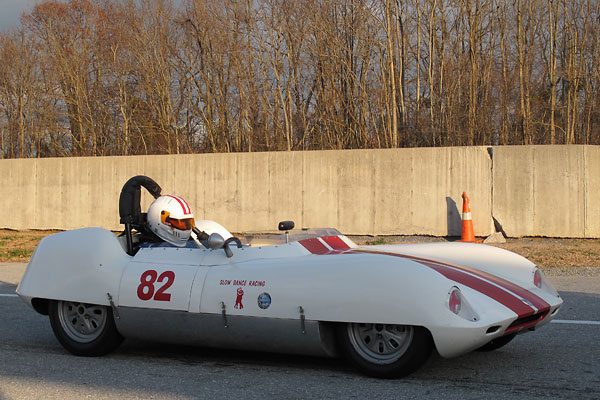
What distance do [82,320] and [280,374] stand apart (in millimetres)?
1896

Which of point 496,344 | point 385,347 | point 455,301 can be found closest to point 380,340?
point 385,347

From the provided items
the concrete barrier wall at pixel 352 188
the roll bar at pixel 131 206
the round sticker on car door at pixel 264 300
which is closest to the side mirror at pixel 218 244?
the round sticker on car door at pixel 264 300

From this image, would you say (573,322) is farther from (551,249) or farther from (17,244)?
(17,244)

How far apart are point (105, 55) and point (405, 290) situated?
74.4 feet

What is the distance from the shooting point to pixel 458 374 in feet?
15.8

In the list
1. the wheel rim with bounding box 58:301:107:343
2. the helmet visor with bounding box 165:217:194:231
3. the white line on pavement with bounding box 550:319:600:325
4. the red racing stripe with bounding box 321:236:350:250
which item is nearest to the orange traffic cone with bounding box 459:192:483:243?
the white line on pavement with bounding box 550:319:600:325

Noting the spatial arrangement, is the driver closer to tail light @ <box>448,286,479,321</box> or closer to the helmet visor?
the helmet visor

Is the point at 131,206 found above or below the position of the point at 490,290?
above

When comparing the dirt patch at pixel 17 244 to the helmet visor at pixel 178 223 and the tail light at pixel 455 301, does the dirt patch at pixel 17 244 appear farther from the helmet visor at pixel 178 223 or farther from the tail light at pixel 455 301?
the tail light at pixel 455 301

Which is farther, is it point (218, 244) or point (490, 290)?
point (218, 244)

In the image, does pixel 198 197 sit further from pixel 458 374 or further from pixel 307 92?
pixel 458 374

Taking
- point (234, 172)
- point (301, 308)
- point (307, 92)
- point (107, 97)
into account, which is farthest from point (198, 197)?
point (301, 308)

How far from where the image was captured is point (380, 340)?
4703mm

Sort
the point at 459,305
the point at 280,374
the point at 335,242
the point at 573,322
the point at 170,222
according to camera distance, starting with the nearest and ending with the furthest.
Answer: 1. the point at 459,305
2. the point at 280,374
3. the point at 335,242
4. the point at 170,222
5. the point at 573,322
